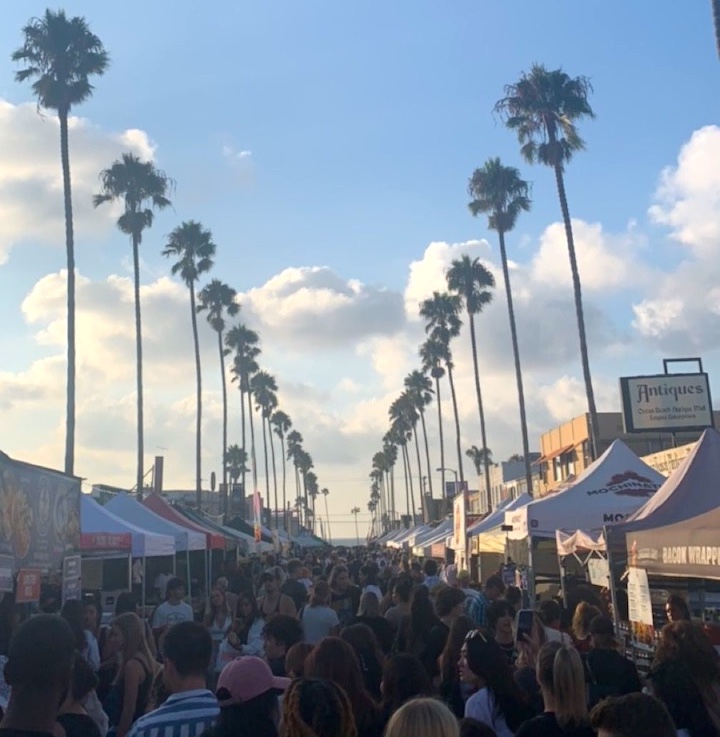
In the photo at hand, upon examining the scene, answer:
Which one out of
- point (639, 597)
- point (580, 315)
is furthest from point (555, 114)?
point (639, 597)

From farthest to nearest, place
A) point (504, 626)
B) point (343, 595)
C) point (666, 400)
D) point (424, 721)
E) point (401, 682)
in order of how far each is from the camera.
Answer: point (666, 400)
point (343, 595)
point (504, 626)
point (401, 682)
point (424, 721)

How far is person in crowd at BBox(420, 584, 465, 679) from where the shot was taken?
7551mm

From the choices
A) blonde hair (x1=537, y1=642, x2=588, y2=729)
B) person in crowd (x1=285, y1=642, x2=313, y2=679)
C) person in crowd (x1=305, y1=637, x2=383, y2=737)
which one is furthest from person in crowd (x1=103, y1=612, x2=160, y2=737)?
blonde hair (x1=537, y1=642, x2=588, y2=729)

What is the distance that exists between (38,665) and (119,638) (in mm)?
3758

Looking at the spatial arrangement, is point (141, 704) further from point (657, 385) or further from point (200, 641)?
point (657, 385)

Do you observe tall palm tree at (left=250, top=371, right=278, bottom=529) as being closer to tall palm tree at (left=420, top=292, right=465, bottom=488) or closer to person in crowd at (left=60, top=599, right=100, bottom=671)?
tall palm tree at (left=420, top=292, right=465, bottom=488)

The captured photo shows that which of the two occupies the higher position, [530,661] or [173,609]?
[173,609]

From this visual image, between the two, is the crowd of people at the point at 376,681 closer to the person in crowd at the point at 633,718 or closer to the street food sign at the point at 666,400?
the person in crowd at the point at 633,718

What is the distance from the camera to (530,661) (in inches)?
268

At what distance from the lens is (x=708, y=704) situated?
15.6ft

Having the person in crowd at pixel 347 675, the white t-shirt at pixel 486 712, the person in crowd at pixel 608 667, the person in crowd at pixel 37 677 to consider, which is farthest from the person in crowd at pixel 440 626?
the person in crowd at pixel 37 677

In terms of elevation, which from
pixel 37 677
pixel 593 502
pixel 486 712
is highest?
pixel 593 502

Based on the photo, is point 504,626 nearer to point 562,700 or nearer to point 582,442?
point 562,700

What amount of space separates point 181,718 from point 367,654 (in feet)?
9.01
